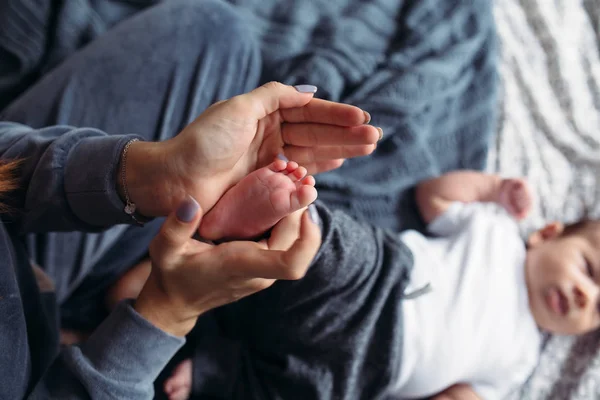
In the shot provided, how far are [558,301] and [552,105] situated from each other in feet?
1.29

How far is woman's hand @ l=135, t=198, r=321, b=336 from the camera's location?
0.39m

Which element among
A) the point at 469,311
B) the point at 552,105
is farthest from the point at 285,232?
the point at 552,105

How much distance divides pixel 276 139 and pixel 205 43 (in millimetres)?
214

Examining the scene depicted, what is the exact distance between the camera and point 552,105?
93cm

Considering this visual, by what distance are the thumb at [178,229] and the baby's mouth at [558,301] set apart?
611mm

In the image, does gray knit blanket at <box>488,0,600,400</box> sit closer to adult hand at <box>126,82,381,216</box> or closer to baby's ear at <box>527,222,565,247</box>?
baby's ear at <box>527,222,565,247</box>

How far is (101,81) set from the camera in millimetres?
592

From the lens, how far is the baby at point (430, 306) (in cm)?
64

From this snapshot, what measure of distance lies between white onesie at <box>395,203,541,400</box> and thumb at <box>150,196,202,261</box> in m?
0.40

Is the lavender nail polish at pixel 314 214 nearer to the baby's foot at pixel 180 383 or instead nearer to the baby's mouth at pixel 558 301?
the baby's foot at pixel 180 383

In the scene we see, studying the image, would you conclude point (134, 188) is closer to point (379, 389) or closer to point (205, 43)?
point (205, 43)

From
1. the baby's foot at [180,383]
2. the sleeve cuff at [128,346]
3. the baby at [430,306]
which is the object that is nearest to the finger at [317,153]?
the baby at [430,306]

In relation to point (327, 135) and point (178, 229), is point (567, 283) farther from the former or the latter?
point (178, 229)

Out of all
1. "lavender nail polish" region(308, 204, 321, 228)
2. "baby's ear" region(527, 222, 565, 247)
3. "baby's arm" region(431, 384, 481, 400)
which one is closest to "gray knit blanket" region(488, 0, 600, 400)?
"baby's ear" region(527, 222, 565, 247)
